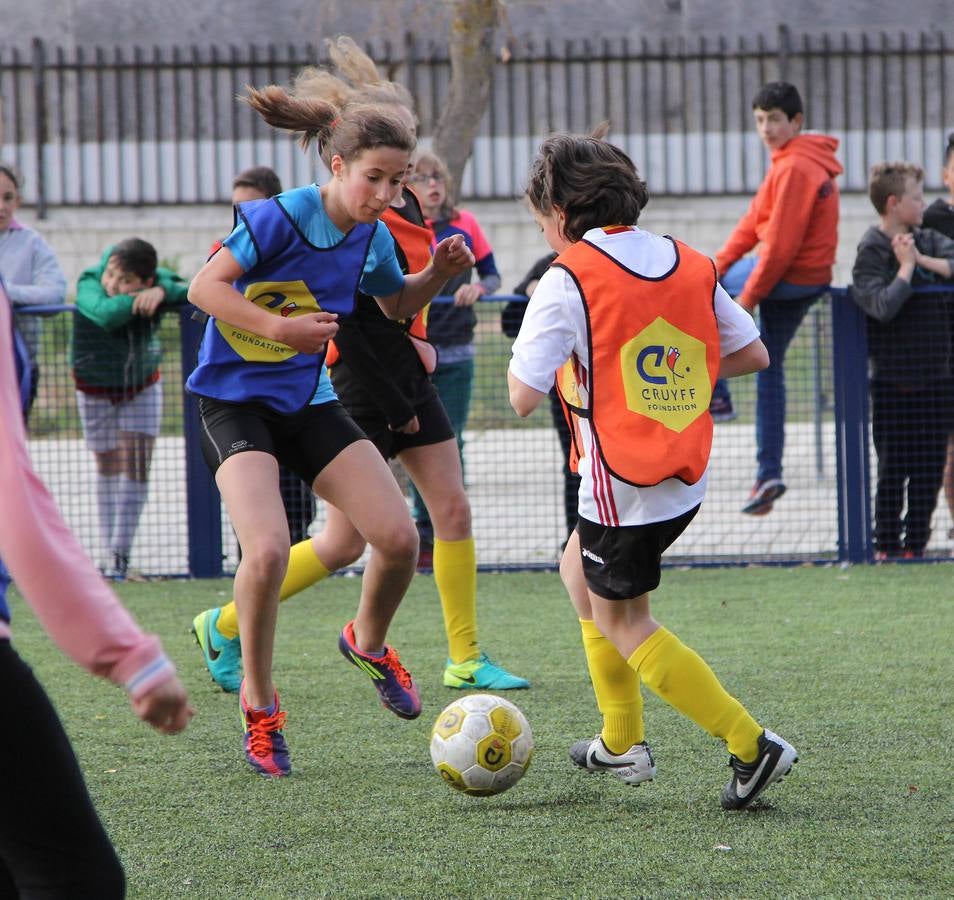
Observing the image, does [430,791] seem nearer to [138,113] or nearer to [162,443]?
[162,443]

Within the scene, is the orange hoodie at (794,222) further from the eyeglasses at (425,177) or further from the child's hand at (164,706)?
the child's hand at (164,706)

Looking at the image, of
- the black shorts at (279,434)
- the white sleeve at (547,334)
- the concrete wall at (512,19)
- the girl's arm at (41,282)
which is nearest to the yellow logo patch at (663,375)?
the white sleeve at (547,334)

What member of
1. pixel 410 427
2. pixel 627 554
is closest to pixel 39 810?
pixel 627 554

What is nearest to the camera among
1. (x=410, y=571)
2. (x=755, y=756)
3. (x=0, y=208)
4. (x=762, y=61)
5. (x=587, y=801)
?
(x=755, y=756)

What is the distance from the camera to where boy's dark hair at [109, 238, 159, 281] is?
768 cm

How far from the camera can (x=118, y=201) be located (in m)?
16.9

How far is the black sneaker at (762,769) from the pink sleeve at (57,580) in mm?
2109

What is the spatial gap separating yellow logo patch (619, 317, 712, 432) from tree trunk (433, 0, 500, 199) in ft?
27.6

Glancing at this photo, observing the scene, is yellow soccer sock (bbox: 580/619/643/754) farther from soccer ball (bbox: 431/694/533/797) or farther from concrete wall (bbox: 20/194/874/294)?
concrete wall (bbox: 20/194/874/294)

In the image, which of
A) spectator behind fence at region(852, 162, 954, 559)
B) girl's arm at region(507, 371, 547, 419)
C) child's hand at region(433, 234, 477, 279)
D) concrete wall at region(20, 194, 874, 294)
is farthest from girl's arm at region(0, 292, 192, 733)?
concrete wall at region(20, 194, 874, 294)

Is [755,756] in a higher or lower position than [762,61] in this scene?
lower

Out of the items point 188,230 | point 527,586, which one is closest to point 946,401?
point 527,586

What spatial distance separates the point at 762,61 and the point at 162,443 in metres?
10.6

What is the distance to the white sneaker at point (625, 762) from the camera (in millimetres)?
3852
